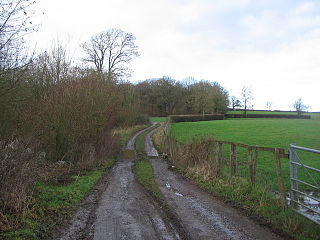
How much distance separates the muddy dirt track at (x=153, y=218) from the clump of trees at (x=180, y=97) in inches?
2512

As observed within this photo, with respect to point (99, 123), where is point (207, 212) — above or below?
below

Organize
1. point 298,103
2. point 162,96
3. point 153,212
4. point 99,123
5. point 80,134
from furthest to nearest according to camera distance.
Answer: point 298,103, point 162,96, point 99,123, point 80,134, point 153,212

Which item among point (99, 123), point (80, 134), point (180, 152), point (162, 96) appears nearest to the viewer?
point (80, 134)

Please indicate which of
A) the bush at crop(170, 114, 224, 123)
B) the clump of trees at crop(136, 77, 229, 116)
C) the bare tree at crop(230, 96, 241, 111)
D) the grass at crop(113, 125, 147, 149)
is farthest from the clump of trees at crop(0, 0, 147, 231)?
the bare tree at crop(230, 96, 241, 111)

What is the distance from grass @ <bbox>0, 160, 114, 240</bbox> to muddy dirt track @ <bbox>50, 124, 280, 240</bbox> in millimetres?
357

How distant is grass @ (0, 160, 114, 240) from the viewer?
18.0 feet

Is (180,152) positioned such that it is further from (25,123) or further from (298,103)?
(298,103)

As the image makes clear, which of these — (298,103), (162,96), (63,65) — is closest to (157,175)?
(63,65)

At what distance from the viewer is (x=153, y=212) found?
23.4 feet

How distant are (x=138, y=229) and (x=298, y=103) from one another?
370 ft

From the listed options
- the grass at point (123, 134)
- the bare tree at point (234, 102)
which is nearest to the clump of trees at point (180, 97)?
the bare tree at point (234, 102)

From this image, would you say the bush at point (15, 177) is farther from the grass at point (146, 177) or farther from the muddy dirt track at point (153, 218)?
the grass at point (146, 177)

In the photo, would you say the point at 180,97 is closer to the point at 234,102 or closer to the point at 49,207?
Answer: the point at 234,102

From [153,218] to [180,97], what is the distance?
7140 cm
